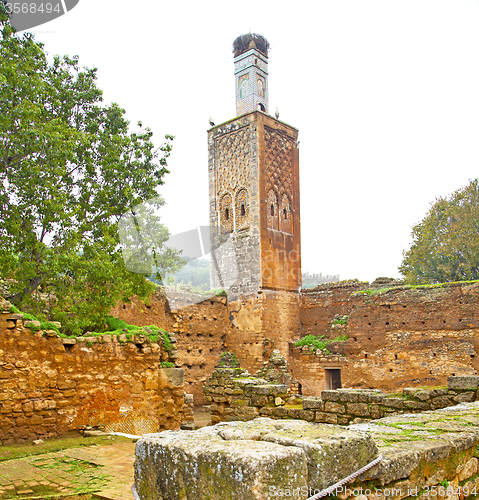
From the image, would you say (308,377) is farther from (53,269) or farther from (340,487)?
(340,487)

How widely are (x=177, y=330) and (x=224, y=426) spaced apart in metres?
14.4

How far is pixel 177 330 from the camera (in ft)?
55.8

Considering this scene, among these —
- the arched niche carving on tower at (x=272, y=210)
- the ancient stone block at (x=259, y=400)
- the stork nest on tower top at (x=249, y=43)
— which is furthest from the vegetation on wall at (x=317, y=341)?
the stork nest on tower top at (x=249, y=43)

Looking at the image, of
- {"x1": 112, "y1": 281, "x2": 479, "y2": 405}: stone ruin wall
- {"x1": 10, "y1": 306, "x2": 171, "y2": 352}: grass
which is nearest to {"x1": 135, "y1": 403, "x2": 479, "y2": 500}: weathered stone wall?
{"x1": 10, "y1": 306, "x2": 171, "y2": 352}: grass

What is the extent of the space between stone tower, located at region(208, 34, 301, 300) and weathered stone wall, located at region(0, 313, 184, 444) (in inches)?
402

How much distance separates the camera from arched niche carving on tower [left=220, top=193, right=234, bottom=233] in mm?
19781

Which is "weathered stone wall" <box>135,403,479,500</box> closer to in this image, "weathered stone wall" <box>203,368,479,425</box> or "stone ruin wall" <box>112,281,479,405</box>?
"weathered stone wall" <box>203,368,479,425</box>

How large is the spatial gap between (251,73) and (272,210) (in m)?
6.87

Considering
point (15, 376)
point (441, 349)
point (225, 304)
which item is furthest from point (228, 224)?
point (15, 376)

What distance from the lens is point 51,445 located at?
6371 mm

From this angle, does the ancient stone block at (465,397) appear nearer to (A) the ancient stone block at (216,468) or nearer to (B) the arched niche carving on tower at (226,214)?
(A) the ancient stone block at (216,468)

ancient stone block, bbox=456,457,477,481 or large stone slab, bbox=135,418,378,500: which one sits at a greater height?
large stone slab, bbox=135,418,378,500

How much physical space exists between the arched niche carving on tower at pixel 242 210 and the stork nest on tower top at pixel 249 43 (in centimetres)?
743

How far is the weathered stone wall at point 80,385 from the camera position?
6.63 metres
